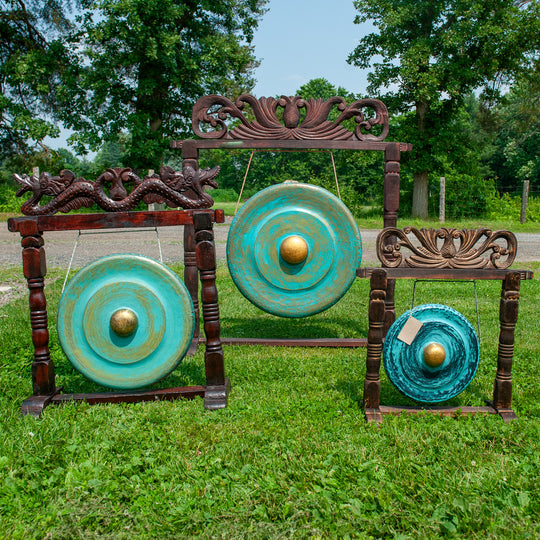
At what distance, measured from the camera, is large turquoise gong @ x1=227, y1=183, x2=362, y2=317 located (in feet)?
15.5

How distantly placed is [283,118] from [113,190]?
177cm

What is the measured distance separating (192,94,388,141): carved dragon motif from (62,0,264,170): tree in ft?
50.3

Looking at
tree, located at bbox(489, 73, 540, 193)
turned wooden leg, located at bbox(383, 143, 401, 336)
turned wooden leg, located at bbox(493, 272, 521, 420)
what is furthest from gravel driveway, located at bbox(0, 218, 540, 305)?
tree, located at bbox(489, 73, 540, 193)

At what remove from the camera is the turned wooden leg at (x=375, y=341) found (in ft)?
11.4

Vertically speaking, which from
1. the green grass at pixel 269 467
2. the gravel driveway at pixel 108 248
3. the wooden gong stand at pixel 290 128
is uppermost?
the wooden gong stand at pixel 290 128

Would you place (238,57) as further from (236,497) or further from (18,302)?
(236,497)

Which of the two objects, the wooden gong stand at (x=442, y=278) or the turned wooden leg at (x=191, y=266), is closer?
the wooden gong stand at (x=442, y=278)

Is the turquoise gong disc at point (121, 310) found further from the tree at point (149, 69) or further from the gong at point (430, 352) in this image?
the tree at point (149, 69)

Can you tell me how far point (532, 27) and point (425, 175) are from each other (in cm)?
592

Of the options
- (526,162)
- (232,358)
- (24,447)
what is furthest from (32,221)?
(526,162)

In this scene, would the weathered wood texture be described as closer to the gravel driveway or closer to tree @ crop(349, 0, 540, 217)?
the gravel driveway

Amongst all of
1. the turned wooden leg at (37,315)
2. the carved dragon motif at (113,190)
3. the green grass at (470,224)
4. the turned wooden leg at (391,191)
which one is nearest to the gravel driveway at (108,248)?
the green grass at (470,224)

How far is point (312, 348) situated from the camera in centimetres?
533

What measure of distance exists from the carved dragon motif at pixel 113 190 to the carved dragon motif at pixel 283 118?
1.12m
